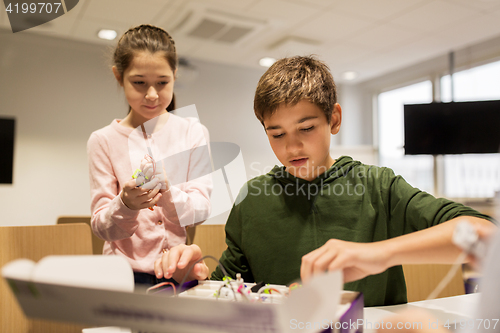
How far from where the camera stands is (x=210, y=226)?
52.1 inches

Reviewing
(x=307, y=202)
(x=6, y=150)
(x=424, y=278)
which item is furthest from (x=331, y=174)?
(x=6, y=150)

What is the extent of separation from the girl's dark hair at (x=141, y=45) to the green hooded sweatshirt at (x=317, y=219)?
402 millimetres

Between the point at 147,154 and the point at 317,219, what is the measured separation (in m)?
0.42

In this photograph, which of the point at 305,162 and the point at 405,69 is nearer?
the point at 305,162

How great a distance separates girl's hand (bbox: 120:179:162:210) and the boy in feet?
0.33

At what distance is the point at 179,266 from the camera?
589mm

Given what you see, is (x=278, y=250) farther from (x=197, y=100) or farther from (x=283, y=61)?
(x=197, y=100)

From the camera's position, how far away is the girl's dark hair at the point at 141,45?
2.67ft

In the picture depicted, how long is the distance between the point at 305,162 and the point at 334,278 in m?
0.55

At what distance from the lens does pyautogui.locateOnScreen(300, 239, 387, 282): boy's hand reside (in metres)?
0.37

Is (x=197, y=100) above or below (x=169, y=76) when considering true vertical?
above

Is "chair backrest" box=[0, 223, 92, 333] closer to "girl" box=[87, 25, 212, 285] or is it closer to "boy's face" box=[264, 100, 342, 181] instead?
"girl" box=[87, 25, 212, 285]

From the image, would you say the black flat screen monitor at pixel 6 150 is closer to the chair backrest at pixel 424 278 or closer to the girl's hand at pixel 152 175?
the girl's hand at pixel 152 175

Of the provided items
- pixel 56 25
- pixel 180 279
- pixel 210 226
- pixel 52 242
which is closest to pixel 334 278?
pixel 180 279
